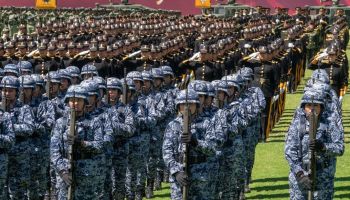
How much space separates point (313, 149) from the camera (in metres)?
14.8

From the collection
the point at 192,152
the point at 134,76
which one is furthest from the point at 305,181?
the point at 134,76

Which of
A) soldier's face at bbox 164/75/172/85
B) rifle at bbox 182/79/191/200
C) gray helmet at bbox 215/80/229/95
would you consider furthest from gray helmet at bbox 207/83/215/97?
soldier's face at bbox 164/75/172/85

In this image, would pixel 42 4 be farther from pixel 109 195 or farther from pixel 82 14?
pixel 109 195

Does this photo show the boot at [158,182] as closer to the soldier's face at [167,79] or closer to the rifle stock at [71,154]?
the soldier's face at [167,79]

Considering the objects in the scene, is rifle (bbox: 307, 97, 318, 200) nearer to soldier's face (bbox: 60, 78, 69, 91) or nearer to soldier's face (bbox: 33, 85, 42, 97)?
soldier's face (bbox: 33, 85, 42, 97)

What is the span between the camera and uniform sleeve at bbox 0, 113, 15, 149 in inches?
632

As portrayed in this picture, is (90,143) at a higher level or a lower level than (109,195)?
higher

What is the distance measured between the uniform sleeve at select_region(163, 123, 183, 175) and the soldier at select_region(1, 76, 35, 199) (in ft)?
9.75

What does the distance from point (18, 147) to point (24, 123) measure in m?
0.44

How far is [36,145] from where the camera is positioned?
1805cm

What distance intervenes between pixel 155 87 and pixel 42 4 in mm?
41993

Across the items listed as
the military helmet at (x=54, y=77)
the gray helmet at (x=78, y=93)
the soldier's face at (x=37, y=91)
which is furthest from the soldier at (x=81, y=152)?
the military helmet at (x=54, y=77)

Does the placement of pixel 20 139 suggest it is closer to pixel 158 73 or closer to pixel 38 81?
pixel 38 81

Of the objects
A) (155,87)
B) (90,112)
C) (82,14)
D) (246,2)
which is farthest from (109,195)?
(246,2)
